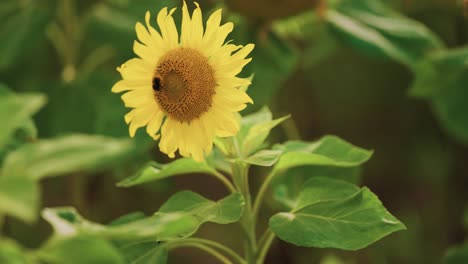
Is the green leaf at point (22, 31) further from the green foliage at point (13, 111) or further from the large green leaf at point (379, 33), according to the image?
the green foliage at point (13, 111)

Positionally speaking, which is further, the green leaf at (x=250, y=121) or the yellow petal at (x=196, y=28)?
the green leaf at (x=250, y=121)

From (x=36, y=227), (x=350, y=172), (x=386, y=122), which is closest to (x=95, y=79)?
(x=36, y=227)

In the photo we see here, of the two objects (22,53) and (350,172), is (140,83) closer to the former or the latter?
(350,172)

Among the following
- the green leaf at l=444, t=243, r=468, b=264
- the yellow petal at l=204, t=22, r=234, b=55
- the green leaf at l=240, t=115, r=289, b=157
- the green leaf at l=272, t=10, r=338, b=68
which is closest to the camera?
the yellow petal at l=204, t=22, r=234, b=55

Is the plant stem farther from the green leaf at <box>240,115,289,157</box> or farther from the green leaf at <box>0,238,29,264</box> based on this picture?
the green leaf at <box>0,238,29,264</box>

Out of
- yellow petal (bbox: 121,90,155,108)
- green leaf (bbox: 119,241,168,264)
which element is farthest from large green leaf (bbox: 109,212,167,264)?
→ yellow petal (bbox: 121,90,155,108)

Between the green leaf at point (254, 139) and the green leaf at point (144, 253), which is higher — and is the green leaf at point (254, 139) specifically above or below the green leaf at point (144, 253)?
above

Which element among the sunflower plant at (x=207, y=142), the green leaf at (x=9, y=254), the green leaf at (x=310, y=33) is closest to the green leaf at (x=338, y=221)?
the sunflower plant at (x=207, y=142)
